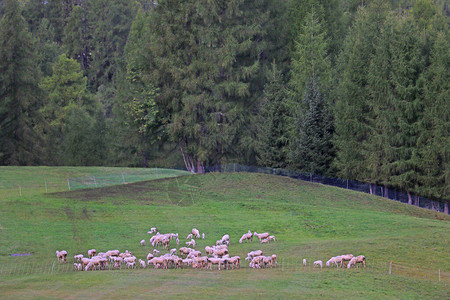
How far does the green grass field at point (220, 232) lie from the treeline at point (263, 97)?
1000 centimetres

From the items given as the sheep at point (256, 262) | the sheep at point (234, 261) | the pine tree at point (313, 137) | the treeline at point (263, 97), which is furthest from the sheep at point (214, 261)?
the pine tree at point (313, 137)

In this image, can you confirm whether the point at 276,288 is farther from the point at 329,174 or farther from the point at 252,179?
the point at 329,174

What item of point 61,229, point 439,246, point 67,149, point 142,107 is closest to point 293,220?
point 439,246

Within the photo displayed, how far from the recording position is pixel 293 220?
46.9 metres

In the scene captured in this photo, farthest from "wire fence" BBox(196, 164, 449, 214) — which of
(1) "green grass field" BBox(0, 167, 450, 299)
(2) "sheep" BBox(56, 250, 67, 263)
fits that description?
(2) "sheep" BBox(56, 250, 67, 263)

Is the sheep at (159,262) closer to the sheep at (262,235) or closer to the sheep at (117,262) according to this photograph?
the sheep at (117,262)

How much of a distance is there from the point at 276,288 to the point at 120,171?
40.8 meters

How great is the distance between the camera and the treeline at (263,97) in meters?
64.8

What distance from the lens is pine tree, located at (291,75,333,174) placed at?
6812 centimetres

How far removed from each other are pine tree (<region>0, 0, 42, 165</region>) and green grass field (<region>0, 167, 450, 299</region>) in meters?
14.5

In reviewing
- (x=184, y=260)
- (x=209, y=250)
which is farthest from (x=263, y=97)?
(x=184, y=260)

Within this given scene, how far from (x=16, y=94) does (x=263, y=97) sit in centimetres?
2949

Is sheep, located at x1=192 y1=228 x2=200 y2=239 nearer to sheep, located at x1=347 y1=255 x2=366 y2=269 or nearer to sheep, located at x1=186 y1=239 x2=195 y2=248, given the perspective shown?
sheep, located at x1=186 y1=239 x2=195 y2=248

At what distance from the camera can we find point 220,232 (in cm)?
4212
